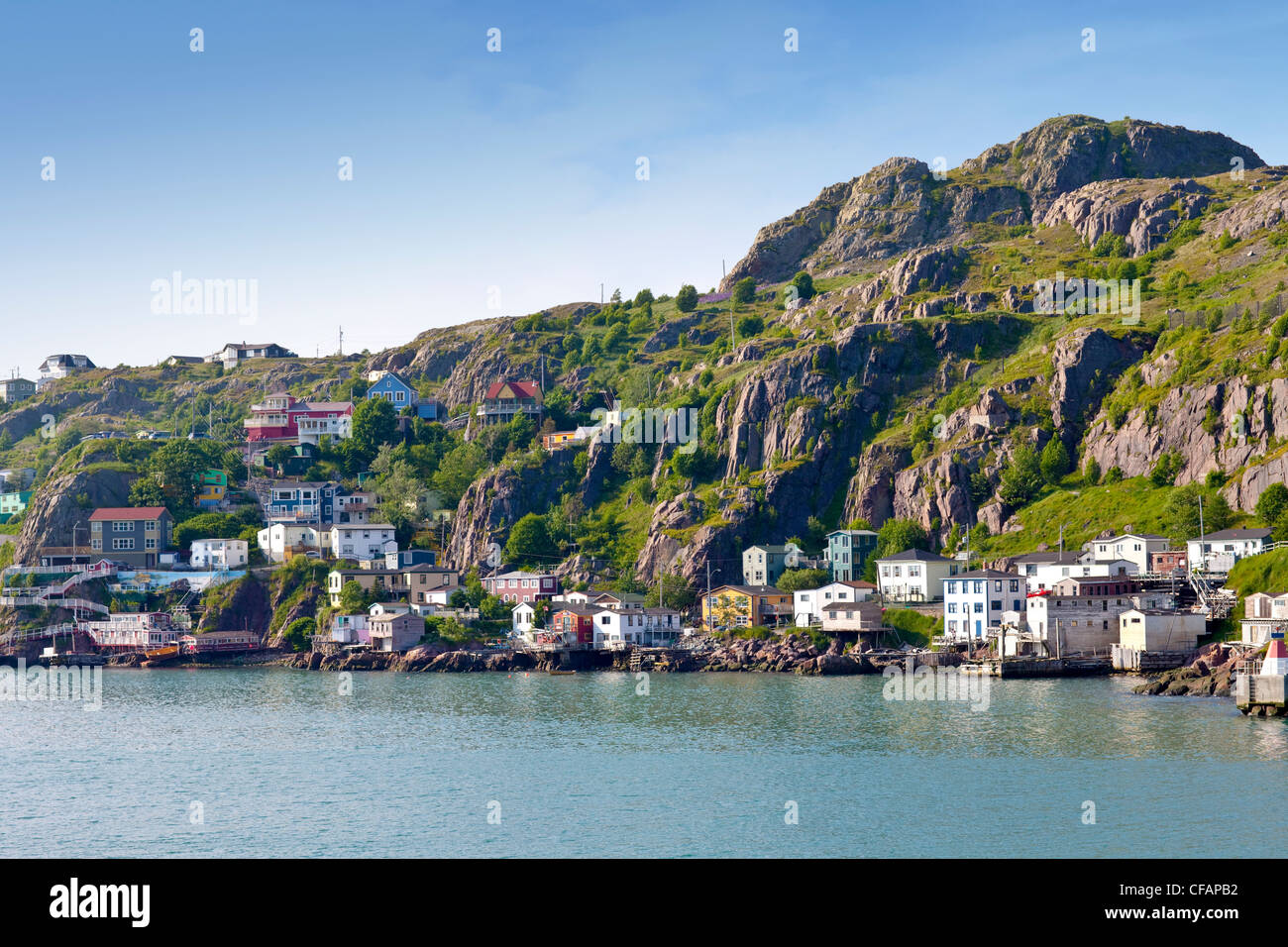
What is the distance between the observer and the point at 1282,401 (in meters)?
107

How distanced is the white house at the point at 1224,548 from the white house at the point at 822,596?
25.2 m

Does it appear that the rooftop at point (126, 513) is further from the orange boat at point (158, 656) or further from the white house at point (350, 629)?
the white house at point (350, 629)

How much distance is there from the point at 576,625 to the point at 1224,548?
5098cm

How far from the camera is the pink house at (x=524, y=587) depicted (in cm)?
11888

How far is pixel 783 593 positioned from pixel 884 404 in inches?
1449

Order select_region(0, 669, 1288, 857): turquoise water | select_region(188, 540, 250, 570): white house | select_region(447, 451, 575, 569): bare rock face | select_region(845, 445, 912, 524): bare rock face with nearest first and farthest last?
1. select_region(0, 669, 1288, 857): turquoise water
2. select_region(845, 445, 912, 524): bare rock face
3. select_region(188, 540, 250, 570): white house
4. select_region(447, 451, 575, 569): bare rock face

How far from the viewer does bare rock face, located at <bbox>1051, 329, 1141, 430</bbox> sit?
126m

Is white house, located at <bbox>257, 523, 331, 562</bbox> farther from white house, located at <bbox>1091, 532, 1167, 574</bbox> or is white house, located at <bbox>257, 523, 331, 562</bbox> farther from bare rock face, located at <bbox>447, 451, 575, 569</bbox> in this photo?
white house, located at <bbox>1091, 532, 1167, 574</bbox>

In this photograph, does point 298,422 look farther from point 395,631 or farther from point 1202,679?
point 1202,679

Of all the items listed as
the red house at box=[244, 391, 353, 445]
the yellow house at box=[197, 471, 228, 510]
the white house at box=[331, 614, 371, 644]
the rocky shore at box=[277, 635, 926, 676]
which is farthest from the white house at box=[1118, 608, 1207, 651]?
the red house at box=[244, 391, 353, 445]

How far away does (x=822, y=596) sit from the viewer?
105562 millimetres

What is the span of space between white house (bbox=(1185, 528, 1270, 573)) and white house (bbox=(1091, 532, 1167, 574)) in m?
2.72
